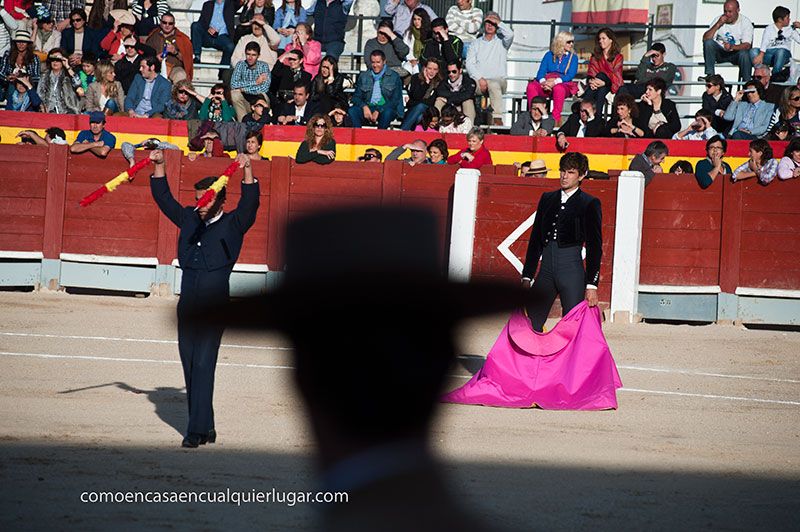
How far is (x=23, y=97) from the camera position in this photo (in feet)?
46.2

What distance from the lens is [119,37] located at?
15.0 meters

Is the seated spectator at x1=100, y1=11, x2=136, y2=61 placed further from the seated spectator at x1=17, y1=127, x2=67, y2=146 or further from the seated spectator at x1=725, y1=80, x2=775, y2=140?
the seated spectator at x1=725, y1=80, x2=775, y2=140

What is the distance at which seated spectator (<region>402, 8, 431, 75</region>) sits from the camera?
1434 centimetres

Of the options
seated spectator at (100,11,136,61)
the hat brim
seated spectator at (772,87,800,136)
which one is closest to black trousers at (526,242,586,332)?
the hat brim

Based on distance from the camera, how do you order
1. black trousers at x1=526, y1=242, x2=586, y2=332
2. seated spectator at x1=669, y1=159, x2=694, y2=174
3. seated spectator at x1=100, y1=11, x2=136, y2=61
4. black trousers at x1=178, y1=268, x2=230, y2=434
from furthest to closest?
→ seated spectator at x1=100, y1=11, x2=136, y2=61
seated spectator at x1=669, y1=159, x2=694, y2=174
black trousers at x1=526, y1=242, x2=586, y2=332
black trousers at x1=178, y1=268, x2=230, y2=434

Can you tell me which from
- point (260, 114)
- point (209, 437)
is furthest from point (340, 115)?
point (209, 437)

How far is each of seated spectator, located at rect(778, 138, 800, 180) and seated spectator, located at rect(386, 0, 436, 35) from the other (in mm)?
5017

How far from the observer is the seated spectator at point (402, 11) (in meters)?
14.9

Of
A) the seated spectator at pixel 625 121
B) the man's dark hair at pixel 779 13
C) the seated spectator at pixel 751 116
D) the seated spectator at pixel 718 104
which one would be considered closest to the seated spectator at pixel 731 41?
the man's dark hair at pixel 779 13

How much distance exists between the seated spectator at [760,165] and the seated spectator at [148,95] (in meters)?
6.55

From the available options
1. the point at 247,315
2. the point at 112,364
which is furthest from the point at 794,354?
the point at 247,315

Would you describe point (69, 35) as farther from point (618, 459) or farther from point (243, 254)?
point (618, 459)

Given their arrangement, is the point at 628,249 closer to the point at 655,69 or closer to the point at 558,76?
the point at 655,69

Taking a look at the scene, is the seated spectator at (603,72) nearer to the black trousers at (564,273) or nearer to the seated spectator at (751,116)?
the seated spectator at (751,116)
